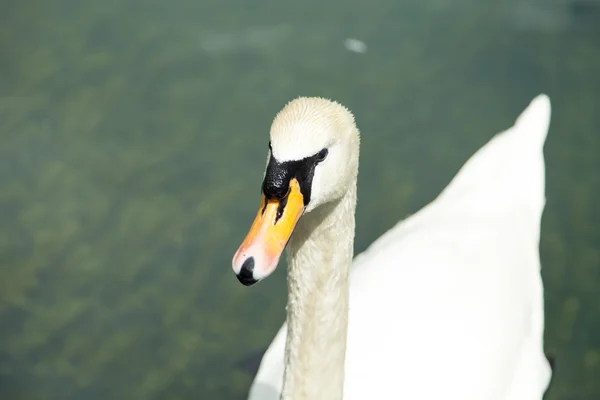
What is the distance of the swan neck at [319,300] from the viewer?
2.27m

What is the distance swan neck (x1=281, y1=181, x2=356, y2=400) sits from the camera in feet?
7.46

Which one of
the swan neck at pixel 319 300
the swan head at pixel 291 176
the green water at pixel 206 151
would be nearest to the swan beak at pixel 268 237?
the swan head at pixel 291 176

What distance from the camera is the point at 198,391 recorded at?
3.87 meters

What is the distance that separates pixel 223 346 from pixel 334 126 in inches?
87.2

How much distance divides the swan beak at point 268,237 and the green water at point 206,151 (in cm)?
208

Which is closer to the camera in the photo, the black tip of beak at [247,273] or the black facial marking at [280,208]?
the black tip of beak at [247,273]

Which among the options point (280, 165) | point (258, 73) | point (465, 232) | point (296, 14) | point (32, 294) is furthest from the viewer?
point (296, 14)

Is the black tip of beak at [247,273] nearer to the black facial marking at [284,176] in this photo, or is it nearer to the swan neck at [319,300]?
the black facial marking at [284,176]

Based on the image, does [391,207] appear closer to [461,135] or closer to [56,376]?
[461,135]

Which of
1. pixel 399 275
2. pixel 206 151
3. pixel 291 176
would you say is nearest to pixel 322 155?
pixel 291 176

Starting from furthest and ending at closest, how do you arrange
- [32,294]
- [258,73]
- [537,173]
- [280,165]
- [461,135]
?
[258,73] < [461,135] < [32,294] < [537,173] < [280,165]

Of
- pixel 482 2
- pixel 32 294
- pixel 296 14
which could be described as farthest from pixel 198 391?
pixel 482 2

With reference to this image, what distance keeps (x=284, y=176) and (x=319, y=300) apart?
550 mm

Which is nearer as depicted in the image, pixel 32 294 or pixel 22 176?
pixel 32 294
